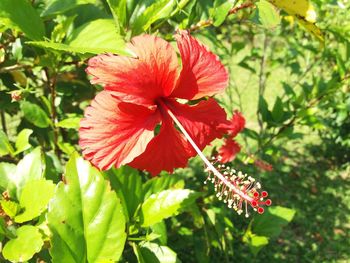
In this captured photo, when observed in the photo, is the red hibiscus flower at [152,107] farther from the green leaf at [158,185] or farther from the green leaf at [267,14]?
the green leaf at [158,185]

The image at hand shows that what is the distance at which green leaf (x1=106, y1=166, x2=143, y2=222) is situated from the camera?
45.4 inches

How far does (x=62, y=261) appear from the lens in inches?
31.6

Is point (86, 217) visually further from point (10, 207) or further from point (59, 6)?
point (59, 6)

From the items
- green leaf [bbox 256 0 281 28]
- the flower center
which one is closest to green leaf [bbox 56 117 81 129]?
the flower center

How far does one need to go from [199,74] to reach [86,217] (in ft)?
1.23

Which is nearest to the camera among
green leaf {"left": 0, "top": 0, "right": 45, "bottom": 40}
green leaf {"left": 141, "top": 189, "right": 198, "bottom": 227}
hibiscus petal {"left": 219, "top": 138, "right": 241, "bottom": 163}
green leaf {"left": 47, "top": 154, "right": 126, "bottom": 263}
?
green leaf {"left": 47, "top": 154, "right": 126, "bottom": 263}

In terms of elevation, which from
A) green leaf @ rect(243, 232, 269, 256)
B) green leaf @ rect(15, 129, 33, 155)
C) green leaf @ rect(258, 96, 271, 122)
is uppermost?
green leaf @ rect(15, 129, 33, 155)

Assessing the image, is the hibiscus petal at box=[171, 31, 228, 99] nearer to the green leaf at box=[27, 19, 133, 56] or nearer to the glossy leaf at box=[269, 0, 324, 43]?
the green leaf at box=[27, 19, 133, 56]

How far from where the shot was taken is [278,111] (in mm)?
2045

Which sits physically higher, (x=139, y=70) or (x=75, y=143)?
(x=139, y=70)

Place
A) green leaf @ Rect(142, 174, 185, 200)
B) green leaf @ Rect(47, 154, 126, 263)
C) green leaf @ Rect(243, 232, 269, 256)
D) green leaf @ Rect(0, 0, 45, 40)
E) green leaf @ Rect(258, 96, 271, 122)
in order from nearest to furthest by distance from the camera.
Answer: green leaf @ Rect(47, 154, 126, 263)
green leaf @ Rect(0, 0, 45, 40)
green leaf @ Rect(142, 174, 185, 200)
green leaf @ Rect(243, 232, 269, 256)
green leaf @ Rect(258, 96, 271, 122)

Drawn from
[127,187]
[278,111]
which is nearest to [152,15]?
[127,187]

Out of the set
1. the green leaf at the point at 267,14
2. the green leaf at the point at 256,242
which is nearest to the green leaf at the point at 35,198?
the green leaf at the point at 267,14

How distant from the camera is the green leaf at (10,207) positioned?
3.00 feet
